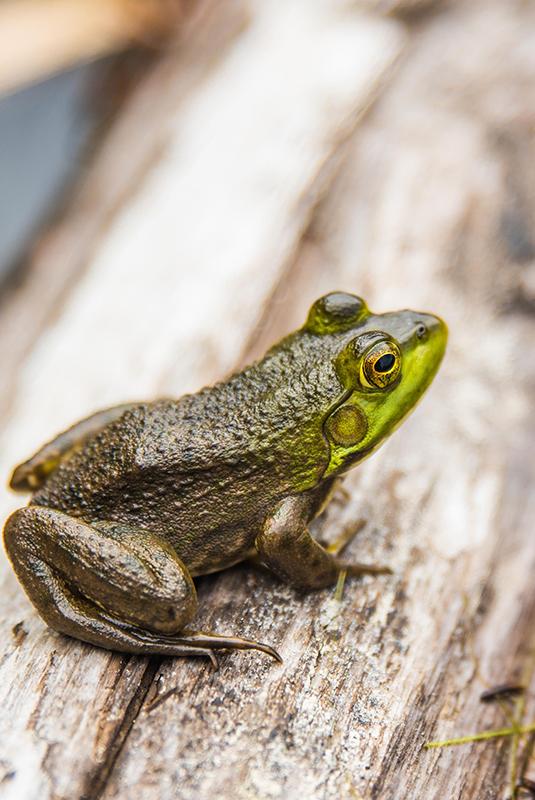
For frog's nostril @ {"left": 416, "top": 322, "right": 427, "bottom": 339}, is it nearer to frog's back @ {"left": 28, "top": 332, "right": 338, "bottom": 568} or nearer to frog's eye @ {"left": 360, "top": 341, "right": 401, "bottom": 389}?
frog's eye @ {"left": 360, "top": 341, "right": 401, "bottom": 389}

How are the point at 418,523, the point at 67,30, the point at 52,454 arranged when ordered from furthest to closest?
the point at 67,30 < the point at 418,523 < the point at 52,454


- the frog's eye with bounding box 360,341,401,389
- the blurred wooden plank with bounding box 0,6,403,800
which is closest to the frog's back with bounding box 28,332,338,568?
the frog's eye with bounding box 360,341,401,389

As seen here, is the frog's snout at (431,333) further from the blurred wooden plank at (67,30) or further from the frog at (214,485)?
the blurred wooden plank at (67,30)

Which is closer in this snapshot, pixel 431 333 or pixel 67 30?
pixel 431 333

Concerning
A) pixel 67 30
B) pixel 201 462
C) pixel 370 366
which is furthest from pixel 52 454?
pixel 67 30

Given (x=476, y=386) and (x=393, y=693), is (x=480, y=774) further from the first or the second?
(x=476, y=386)

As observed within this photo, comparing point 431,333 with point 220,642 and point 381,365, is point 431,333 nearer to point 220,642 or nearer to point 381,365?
point 381,365

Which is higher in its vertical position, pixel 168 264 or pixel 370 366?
pixel 168 264

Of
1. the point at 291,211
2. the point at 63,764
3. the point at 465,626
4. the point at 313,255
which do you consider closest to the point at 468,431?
the point at 465,626
